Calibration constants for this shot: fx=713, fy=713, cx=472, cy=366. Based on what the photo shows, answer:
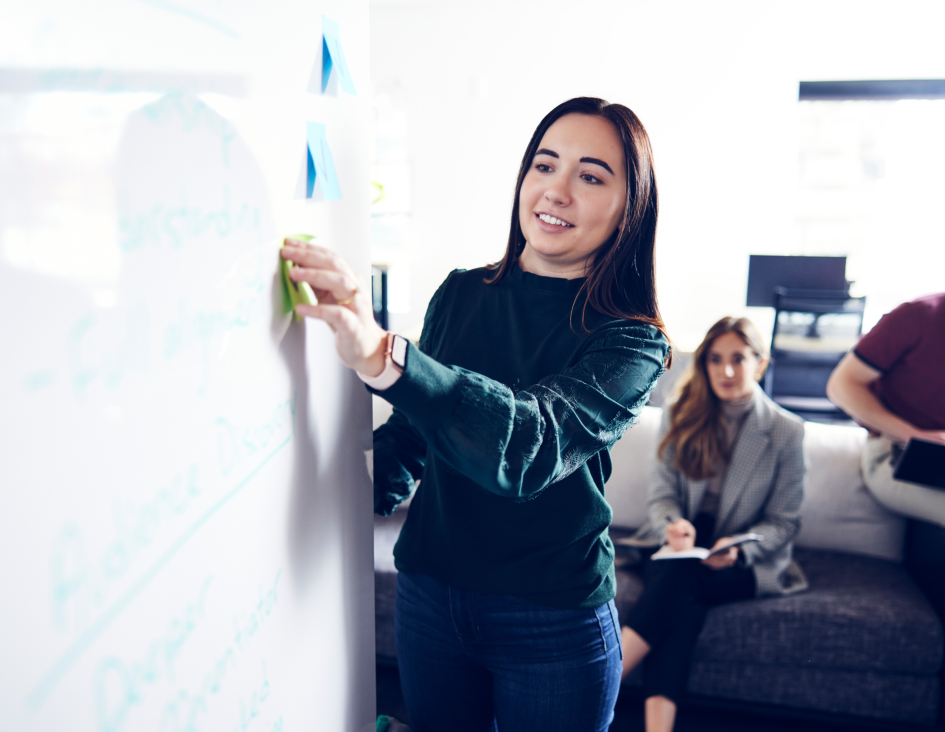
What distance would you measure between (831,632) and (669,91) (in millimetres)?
4047

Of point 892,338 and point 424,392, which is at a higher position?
point 424,392

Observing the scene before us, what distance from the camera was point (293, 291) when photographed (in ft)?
1.98

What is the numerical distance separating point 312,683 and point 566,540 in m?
0.32

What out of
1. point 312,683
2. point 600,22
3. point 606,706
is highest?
point 600,22

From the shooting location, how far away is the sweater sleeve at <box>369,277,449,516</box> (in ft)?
2.98

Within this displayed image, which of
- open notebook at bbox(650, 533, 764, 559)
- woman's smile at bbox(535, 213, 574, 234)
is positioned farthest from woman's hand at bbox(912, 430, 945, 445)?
woman's smile at bbox(535, 213, 574, 234)

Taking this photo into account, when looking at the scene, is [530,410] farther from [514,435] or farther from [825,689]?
[825,689]

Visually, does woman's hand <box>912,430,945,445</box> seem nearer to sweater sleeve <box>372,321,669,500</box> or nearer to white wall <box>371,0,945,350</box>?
sweater sleeve <box>372,321,669,500</box>

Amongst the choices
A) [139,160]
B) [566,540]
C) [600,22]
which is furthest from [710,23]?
[139,160]

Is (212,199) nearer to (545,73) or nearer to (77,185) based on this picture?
(77,185)

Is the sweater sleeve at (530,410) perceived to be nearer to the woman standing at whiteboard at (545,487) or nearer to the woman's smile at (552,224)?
the woman standing at whiteboard at (545,487)

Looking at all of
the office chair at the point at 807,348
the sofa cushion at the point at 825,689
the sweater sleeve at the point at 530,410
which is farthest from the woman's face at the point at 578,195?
the office chair at the point at 807,348

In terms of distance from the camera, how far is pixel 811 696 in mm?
1813

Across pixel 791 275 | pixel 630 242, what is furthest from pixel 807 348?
pixel 630 242
